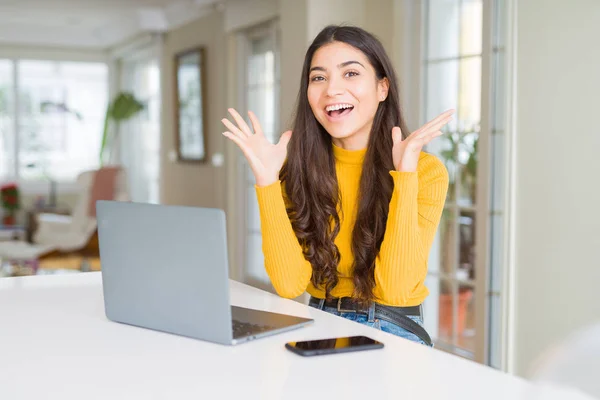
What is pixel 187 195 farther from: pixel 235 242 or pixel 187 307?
pixel 187 307

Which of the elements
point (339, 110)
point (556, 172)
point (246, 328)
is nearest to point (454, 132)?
point (556, 172)

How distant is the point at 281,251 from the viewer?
185 cm

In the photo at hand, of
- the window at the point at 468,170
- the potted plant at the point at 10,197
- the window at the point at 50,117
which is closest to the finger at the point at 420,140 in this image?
the window at the point at 468,170

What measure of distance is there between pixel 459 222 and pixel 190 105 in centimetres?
415

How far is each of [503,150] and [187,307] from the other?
240 centimetres

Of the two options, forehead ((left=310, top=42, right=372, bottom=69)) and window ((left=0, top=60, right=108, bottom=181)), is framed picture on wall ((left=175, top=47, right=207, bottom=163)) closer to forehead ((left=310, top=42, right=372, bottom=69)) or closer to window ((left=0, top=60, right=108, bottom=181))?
window ((left=0, top=60, right=108, bottom=181))

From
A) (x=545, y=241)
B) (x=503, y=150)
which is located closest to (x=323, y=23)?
(x=503, y=150)

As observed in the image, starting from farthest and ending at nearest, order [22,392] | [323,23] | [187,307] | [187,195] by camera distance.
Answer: [187,195] < [323,23] < [187,307] < [22,392]

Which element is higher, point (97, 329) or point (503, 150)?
point (503, 150)

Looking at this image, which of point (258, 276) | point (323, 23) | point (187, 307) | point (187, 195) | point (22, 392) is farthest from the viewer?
point (187, 195)

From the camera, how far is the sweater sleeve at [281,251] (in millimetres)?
1833

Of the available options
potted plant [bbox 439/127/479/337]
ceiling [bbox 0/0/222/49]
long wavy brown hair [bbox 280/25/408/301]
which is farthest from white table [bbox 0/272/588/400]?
ceiling [bbox 0/0/222/49]

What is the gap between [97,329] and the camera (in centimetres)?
141

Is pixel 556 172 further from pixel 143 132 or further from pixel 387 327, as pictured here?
pixel 143 132
